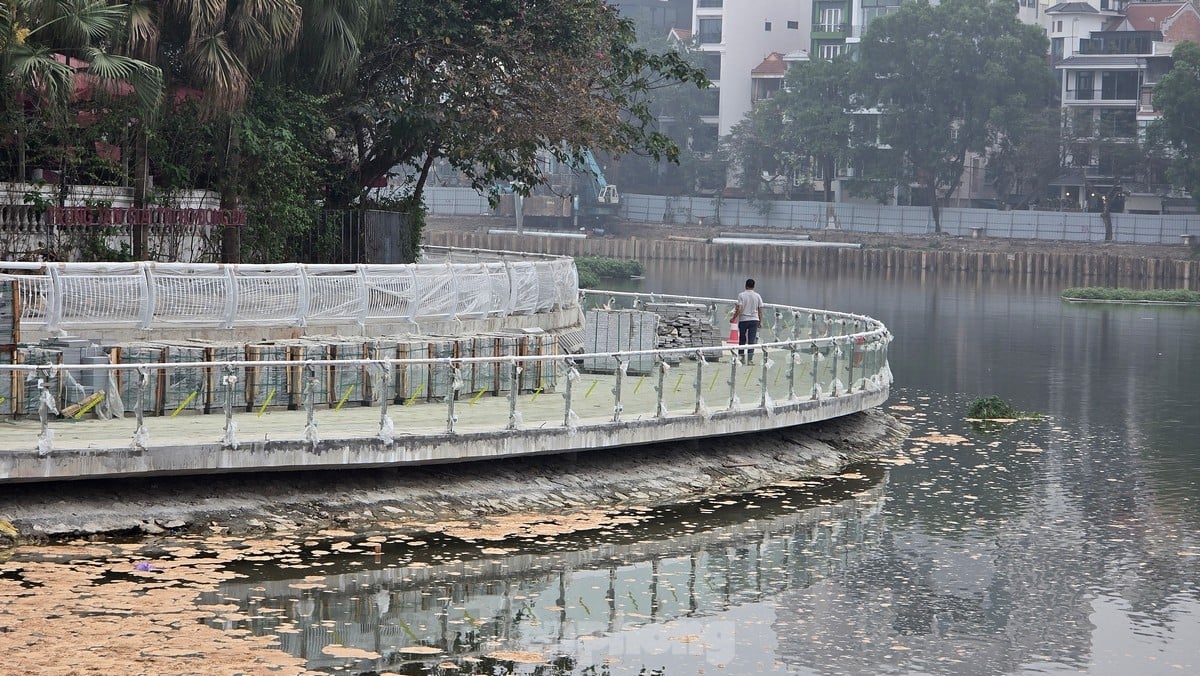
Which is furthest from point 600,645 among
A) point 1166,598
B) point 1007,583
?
point 1166,598

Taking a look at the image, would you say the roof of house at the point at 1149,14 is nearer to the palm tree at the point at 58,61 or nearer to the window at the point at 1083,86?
the window at the point at 1083,86

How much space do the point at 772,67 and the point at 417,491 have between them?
98.9 meters

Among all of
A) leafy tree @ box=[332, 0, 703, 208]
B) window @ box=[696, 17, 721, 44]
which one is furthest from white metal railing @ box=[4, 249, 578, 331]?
window @ box=[696, 17, 721, 44]

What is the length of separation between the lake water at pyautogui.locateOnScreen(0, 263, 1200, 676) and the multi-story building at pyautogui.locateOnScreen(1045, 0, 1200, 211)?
75.0m

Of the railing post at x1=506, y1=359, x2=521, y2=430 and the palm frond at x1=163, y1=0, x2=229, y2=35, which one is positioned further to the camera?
the palm frond at x1=163, y1=0, x2=229, y2=35

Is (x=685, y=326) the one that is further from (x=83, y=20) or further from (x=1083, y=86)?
(x=1083, y=86)

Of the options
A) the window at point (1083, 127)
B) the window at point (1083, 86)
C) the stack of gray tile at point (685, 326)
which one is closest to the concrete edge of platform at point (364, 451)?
the stack of gray tile at point (685, 326)

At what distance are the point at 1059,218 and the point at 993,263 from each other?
682 cm

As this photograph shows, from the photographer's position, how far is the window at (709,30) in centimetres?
12125

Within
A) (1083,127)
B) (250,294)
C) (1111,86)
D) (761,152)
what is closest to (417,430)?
(250,294)

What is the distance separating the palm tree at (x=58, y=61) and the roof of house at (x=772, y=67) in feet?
304

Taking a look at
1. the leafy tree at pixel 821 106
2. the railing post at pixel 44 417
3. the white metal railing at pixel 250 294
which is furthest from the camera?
the leafy tree at pixel 821 106

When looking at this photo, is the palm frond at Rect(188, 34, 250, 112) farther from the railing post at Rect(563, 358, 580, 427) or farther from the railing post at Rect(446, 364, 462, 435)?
the railing post at Rect(563, 358, 580, 427)

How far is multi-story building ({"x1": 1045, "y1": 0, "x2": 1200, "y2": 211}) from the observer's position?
100m
